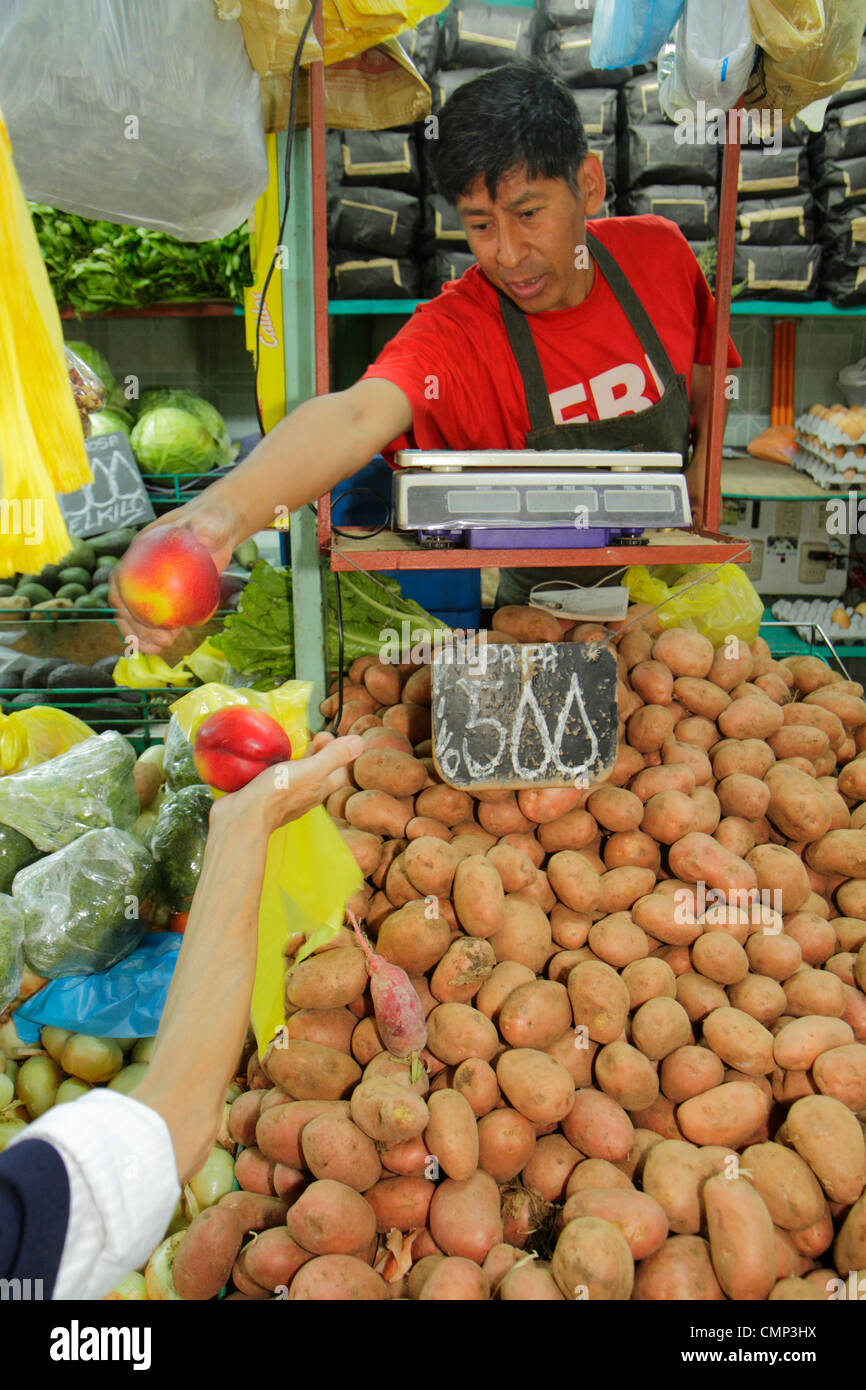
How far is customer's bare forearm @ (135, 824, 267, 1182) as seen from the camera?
2.95 feet

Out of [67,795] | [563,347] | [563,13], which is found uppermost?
[563,13]

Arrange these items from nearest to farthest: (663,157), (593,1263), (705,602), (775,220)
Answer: (593,1263) → (705,602) → (663,157) → (775,220)

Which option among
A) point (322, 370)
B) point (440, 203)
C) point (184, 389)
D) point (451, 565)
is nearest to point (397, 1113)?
point (451, 565)

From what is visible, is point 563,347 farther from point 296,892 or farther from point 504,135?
point 296,892

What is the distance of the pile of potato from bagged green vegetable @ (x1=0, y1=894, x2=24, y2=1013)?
490 mm

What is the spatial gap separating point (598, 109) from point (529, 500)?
3.03 m

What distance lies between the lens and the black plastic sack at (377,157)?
3.85m

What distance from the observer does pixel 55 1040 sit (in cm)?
188

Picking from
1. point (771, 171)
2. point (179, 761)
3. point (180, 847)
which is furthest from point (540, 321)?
point (771, 171)

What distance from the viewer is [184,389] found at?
4.70m

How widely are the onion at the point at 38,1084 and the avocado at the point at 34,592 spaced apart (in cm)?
204

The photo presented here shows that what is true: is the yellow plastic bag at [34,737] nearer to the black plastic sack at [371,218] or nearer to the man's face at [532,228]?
the man's face at [532,228]

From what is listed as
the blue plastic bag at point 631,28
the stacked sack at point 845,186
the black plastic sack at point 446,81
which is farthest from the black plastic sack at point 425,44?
the blue plastic bag at point 631,28
